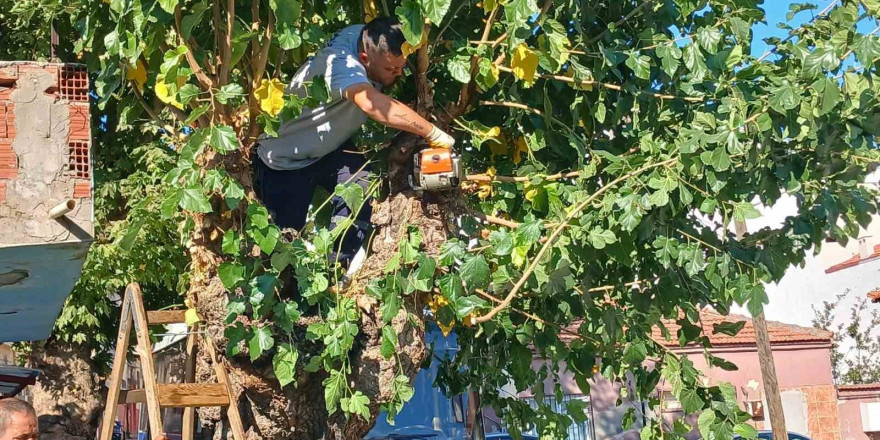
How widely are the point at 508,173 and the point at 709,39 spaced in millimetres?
1375

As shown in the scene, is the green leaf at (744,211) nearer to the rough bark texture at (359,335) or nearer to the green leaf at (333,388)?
the rough bark texture at (359,335)

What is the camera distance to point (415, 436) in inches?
412

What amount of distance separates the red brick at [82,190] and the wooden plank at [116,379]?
707 millimetres

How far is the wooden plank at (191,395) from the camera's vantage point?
4918 millimetres

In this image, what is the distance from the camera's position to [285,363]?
4.99 meters

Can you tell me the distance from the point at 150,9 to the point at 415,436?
6.69 meters

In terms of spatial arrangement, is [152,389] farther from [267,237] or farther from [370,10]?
[370,10]

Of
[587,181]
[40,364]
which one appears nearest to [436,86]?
[587,181]

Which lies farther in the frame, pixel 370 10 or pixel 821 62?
pixel 370 10

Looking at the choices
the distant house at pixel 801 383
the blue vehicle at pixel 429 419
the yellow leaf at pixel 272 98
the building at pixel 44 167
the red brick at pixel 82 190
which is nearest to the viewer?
the building at pixel 44 167

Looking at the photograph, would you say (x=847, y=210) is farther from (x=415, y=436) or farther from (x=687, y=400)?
(x=415, y=436)

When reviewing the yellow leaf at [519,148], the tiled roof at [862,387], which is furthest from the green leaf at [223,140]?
the tiled roof at [862,387]

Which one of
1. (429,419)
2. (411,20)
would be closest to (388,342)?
(411,20)

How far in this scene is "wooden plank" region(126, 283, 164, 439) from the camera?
4.59 meters
